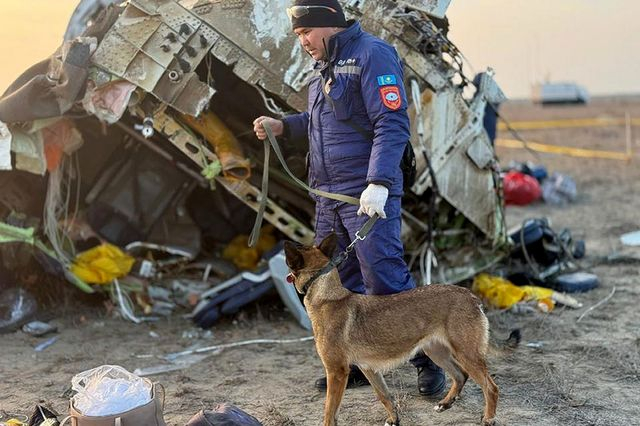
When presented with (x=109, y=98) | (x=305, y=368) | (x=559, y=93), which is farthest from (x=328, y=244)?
(x=559, y=93)

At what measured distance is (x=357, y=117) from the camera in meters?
4.38

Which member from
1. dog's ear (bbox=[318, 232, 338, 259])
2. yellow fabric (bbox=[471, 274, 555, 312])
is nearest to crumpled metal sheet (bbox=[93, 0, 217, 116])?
dog's ear (bbox=[318, 232, 338, 259])

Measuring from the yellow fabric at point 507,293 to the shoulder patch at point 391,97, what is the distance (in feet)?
10.4

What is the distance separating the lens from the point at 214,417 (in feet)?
12.0

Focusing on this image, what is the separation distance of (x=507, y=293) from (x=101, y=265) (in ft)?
11.8

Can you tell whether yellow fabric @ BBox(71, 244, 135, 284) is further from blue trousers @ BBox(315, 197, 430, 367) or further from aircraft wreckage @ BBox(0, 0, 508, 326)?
blue trousers @ BBox(315, 197, 430, 367)

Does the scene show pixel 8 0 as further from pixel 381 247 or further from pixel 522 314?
pixel 522 314

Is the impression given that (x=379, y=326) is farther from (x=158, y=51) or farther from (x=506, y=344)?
(x=158, y=51)

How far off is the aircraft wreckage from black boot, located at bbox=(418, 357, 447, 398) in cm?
186

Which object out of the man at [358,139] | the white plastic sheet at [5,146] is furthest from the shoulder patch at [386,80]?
the white plastic sheet at [5,146]

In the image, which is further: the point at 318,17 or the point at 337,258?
the point at 318,17

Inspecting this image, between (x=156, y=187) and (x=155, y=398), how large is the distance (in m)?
3.85

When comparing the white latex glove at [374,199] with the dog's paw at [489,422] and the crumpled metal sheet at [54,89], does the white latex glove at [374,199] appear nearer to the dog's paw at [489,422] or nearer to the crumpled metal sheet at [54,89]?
the dog's paw at [489,422]

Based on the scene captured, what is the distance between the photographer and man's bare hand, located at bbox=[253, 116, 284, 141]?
15.4 ft
